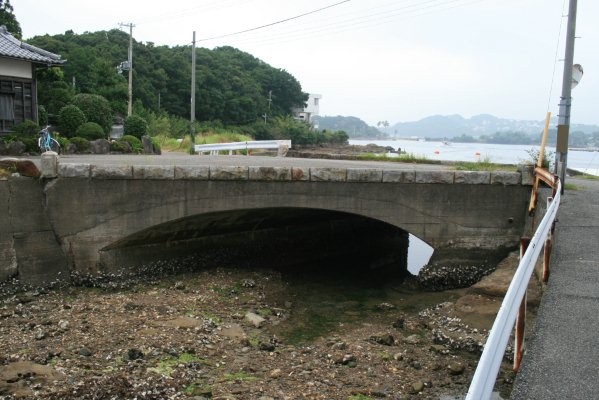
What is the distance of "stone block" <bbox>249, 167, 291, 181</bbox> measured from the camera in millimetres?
12383

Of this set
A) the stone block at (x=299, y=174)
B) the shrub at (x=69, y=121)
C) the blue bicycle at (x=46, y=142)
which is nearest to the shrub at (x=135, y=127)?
the shrub at (x=69, y=121)

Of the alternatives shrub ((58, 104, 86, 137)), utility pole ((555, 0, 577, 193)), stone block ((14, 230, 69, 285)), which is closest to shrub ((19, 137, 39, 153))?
shrub ((58, 104, 86, 137))

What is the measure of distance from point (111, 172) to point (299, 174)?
4185 millimetres

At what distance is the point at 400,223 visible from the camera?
42.4 feet

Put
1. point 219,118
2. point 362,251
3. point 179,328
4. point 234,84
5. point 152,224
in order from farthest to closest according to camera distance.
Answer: point 234,84 → point 219,118 → point 362,251 → point 152,224 → point 179,328

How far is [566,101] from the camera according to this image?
1209 cm

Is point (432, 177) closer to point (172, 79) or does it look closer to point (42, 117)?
point (42, 117)

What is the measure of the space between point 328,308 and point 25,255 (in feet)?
21.6

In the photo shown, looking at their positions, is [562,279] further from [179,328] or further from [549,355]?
[179,328]

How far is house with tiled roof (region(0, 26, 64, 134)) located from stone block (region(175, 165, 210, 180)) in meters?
11.1

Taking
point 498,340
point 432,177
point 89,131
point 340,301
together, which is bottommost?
point 340,301

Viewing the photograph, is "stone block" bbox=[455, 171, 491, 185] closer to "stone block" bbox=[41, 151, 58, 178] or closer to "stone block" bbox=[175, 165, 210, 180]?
"stone block" bbox=[175, 165, 210, 180]

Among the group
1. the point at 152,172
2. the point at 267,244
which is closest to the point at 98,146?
the point at 267,244

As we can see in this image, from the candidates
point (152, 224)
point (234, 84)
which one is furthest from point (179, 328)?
point (234, 84)
